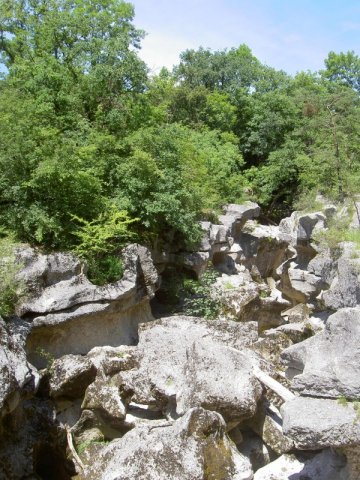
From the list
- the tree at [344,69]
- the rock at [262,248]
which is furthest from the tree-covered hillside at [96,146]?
the tree at [344,69]

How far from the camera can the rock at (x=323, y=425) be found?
812 cm

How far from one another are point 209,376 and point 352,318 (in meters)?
3.07

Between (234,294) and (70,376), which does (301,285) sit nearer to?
(234,294)

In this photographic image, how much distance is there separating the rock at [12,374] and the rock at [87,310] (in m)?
2.24

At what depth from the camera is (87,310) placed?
42.4 feet

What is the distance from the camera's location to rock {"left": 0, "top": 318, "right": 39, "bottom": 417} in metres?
8.33

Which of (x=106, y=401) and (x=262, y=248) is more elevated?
(x=262, y=248)

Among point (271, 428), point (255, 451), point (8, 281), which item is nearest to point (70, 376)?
point (8, 281)

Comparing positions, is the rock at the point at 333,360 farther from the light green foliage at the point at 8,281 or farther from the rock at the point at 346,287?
the light green foliage at the point at 8,281

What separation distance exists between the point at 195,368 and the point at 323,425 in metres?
3.10

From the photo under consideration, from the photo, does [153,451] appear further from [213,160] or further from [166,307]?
[213,160]

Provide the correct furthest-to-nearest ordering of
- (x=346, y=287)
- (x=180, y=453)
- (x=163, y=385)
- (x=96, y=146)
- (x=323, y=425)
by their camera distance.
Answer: (x=96, y=146), (x=346, y=287), (x=163, y=385), (x=180, y=453), (x=323, y=425)

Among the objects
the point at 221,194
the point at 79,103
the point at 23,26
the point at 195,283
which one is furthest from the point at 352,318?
the point at 23,26

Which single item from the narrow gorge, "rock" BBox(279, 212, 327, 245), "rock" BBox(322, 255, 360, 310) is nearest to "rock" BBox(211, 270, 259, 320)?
the narrow gorge
